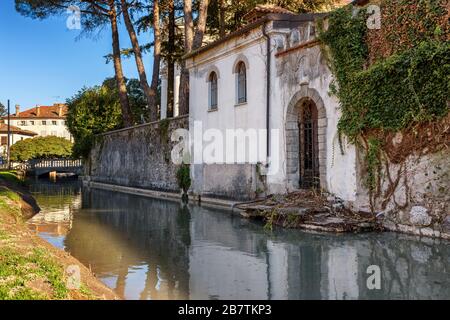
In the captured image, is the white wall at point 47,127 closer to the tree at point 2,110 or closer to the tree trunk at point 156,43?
the tree at point 2,110

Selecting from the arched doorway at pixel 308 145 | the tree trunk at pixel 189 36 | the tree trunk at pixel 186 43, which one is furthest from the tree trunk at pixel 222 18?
the arched doorway at pixel 308 145

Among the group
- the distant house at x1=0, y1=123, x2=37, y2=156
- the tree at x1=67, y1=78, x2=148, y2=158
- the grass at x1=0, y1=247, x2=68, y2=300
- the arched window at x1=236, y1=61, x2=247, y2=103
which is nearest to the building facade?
the distant house at x1=0, y1=123, x2=37, y2=156

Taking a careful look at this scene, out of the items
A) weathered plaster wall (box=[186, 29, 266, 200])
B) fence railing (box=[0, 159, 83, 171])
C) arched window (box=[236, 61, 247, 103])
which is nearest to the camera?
weathered plaster wall (box=[186, 29, 266, 200])

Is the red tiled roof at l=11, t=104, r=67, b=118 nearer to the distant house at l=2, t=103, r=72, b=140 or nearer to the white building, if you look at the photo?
the distant house at l=2, t=103, r=72, b=140

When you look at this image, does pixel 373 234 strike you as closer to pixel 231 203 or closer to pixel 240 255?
pixel 240 255

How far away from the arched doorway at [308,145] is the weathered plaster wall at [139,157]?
7.15 meters

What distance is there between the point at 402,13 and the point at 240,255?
6.29m

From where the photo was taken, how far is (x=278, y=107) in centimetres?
1399

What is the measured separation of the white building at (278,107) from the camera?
1215 cm

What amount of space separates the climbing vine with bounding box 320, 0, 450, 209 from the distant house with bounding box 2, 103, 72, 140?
2932 inches

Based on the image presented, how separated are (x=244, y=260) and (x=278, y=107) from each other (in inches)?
282

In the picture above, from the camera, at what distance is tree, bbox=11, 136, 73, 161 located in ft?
171
